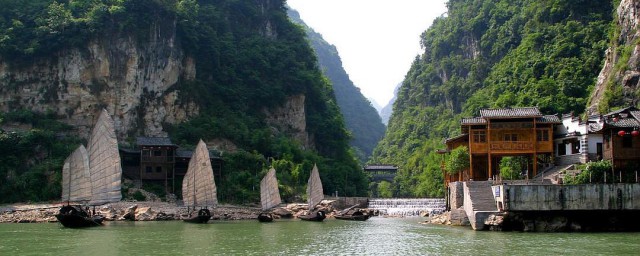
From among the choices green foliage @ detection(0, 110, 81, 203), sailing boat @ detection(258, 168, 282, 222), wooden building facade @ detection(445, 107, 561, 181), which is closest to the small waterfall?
sailing boat @ detection(258, 168, 282, 222)

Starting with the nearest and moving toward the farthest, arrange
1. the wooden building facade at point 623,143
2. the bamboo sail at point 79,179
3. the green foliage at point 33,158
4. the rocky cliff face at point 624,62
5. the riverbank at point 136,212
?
the wooden building facade at point 623,143, the bamboo sail at point 79,179, the riverbank at point 136,212, the green foliage at point 33,158, the rocky cliff face at point 624,62

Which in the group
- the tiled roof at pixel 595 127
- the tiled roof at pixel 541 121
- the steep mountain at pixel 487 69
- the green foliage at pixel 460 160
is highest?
the steep mountain at pixel 487 69

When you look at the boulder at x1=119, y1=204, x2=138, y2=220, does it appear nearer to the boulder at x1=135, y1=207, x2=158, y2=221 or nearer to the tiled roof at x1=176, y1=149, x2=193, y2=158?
the boulder at x1=135, y1=207, x2=158, y2=221

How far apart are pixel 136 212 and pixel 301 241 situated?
753 inches

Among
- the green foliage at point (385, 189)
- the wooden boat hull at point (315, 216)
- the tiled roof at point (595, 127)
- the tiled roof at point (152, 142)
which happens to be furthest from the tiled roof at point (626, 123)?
the green foliage at point (385, 189)

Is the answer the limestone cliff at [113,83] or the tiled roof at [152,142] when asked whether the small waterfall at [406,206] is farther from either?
the limestone cliff at [113,83]

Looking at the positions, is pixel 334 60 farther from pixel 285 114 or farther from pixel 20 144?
pixel 20 144

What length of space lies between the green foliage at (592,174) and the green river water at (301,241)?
4.44 meters

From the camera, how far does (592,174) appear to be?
35500mm

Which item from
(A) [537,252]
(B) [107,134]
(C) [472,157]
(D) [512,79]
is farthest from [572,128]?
(D) [512,79]

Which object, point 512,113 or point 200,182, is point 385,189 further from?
point 512,113

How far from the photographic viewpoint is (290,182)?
6003 centimetres

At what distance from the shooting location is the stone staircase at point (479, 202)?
3353 cm

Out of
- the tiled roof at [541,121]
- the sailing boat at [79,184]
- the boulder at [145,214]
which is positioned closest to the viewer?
the sailing boat at [79,184]
